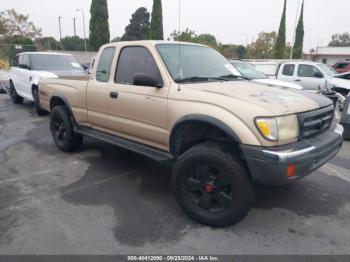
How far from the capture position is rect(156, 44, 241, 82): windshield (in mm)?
3691

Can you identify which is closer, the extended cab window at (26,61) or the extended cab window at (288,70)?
the extended cab window at (26,61)

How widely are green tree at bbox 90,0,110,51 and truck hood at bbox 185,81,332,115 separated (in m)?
27.5

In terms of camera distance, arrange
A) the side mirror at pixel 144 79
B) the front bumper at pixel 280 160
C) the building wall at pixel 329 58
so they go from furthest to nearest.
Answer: the building wall at pixel 329 58 → the side mirror at pixel 144 79 → the front bumper at pixel 280 160

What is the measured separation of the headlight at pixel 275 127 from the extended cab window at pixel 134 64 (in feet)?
4.66

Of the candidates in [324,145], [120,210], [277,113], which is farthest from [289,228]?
[120,210]

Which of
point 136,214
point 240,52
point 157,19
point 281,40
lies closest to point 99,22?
point 157,19

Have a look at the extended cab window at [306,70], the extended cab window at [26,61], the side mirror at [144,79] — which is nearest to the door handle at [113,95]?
the side mirror at [144,79]

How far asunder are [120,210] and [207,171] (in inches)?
44.2

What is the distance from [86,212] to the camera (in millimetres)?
3445

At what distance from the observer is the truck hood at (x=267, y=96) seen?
295 cm

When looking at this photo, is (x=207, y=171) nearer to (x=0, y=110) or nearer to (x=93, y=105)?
(x=93, y=105)

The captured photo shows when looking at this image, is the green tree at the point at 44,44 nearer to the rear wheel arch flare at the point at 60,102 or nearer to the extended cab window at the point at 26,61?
the extended cab window at the point at 26,61

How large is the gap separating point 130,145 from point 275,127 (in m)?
2.01

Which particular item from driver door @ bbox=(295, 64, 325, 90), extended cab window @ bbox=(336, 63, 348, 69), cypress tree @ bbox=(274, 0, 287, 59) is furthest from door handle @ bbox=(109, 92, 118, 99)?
cypress tree @ bbox=(274, 0, 287, 59)
